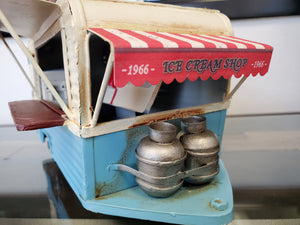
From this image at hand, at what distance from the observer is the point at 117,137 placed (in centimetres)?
102

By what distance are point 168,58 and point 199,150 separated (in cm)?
49

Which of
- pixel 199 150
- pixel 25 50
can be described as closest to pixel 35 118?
pixel 25 50

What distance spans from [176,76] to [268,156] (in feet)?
4.17

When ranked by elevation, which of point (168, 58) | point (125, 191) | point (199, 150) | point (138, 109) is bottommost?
point (125, 191)

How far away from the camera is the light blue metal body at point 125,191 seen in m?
0.96

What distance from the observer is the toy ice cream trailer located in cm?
82

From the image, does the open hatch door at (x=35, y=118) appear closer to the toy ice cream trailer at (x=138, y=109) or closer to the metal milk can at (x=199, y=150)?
the toy ice cream trailer at (x=138, y=109)

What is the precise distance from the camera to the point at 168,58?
0.79m

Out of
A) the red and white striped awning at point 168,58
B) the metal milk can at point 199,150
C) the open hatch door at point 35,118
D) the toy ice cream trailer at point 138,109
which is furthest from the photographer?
the metal milk can at point 199,150

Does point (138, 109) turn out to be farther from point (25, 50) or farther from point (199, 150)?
point (25, 50)

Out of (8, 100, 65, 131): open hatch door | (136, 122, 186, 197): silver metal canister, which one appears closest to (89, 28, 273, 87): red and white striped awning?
(136, 122, 186, 197): silver metal canister

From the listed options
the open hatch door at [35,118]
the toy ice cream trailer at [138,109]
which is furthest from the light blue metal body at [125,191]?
the open hatch door at [35,118]

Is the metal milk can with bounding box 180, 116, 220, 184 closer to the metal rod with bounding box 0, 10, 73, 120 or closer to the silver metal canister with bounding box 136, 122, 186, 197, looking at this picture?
the silver metal canister with bounding box 136, 122, 186, 197

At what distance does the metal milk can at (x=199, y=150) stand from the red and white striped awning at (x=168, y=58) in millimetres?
294
